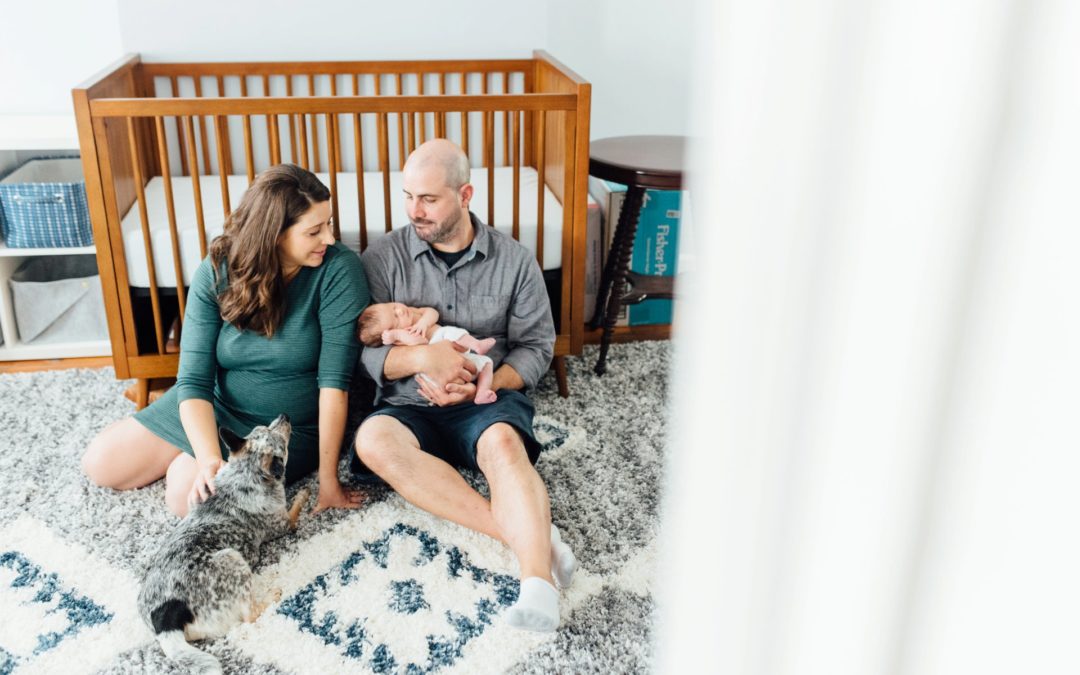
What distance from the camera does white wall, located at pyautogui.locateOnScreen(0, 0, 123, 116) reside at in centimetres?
291

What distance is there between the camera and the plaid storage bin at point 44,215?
98.6 inches

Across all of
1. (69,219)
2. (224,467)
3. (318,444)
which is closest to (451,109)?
(318,444)

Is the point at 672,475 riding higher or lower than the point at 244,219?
higher

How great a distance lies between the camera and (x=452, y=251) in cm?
→ 208

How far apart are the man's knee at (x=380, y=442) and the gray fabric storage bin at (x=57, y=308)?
4.08 ft

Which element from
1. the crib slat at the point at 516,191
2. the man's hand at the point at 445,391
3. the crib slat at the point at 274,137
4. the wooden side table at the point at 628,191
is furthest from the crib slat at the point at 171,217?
the wooden side table at the point at 628,191

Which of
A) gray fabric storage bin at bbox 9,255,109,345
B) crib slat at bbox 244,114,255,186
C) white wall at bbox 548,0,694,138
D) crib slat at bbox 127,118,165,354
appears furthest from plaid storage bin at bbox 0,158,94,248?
white wall at bbox 548,0,694,138

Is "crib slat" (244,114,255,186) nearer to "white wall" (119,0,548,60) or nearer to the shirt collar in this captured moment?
the shirt collar

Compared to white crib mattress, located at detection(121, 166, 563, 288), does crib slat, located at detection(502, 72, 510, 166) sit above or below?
above

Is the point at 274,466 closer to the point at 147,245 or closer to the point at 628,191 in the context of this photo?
the point at 147,245

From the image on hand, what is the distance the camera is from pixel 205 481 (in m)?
1.71

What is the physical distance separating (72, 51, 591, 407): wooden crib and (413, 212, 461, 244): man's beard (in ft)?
0.88

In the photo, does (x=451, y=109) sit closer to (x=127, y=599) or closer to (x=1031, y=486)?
(x=127, y=599)

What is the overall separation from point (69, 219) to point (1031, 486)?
2.75 metres
